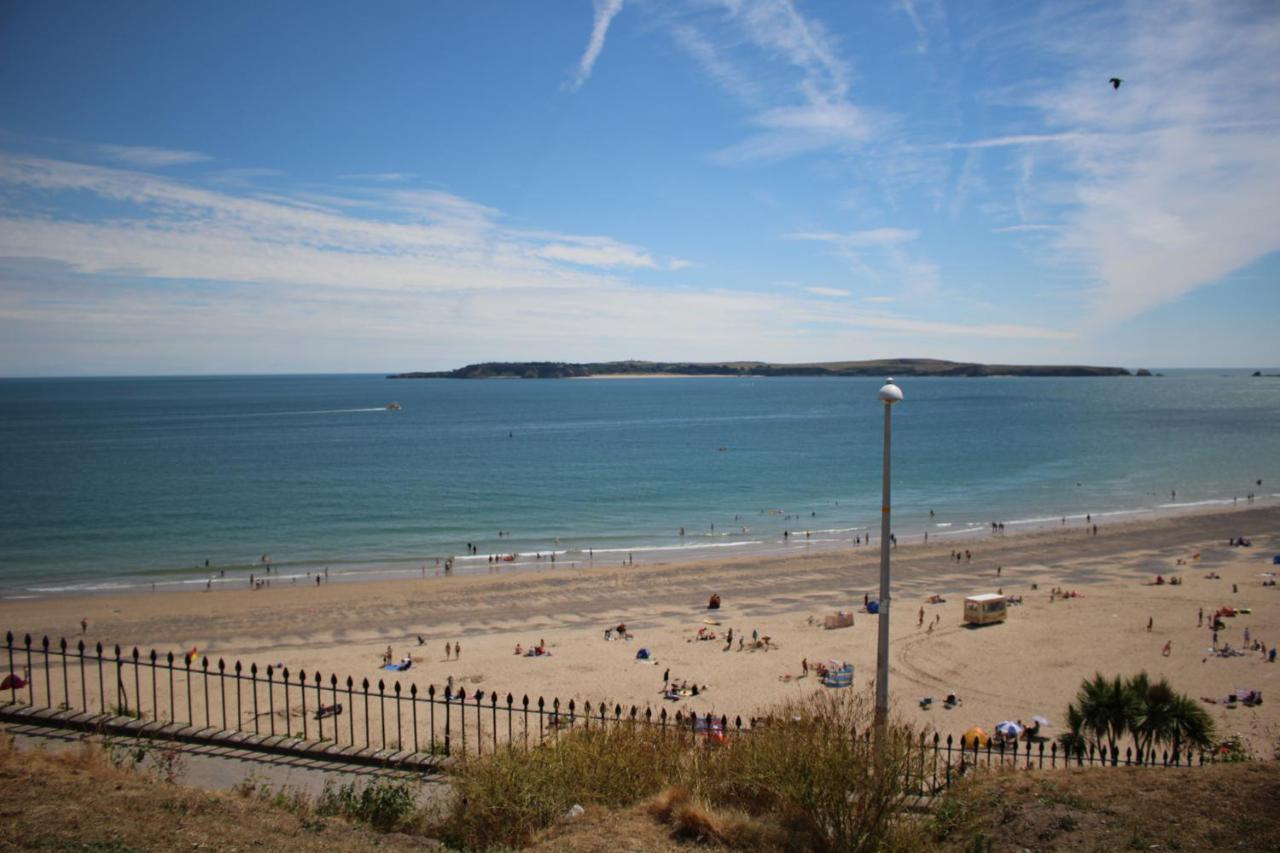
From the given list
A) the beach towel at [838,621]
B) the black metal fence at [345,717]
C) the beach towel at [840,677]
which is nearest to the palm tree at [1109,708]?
the black metal fence at [345,717]

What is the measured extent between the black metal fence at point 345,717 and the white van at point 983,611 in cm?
1050

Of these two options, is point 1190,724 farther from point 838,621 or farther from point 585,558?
point 585,558

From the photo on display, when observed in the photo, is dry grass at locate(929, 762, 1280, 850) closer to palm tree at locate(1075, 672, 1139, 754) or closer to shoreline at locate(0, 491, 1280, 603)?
palm tree at locate(1075, 672, 1139, 754)

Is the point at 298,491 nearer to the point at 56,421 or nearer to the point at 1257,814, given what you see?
the point at 1257,814

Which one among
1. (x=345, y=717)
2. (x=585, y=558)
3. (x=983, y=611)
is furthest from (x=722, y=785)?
(x=585, y=558)

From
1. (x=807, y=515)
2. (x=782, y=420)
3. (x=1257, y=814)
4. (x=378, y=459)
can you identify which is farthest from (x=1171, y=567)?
(x=782, y=420)

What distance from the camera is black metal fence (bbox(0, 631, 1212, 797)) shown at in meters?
11.3

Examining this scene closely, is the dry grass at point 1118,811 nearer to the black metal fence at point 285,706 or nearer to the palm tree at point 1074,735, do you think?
the palm tree at point 1074,735

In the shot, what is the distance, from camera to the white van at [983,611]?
2942 cm

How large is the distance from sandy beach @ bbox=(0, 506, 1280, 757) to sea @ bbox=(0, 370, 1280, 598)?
5183mm

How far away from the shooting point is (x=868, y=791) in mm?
7535

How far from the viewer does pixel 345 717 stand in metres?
19.7

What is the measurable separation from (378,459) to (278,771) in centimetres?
7531

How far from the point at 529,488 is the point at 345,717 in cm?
4699
